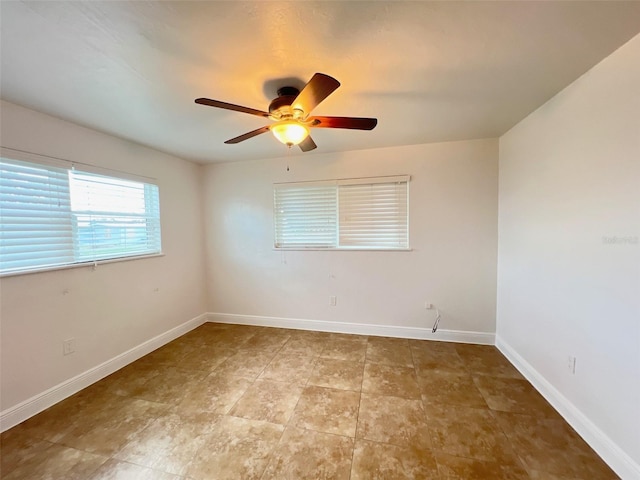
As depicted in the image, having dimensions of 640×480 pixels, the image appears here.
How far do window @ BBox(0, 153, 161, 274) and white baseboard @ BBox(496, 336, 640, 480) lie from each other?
13.4 ft

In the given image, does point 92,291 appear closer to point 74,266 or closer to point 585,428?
point 74,266

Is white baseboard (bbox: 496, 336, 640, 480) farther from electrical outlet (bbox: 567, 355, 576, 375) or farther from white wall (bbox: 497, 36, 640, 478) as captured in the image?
electrical outlet (bbox: 567, 355, 576, 375)

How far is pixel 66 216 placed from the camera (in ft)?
7.11

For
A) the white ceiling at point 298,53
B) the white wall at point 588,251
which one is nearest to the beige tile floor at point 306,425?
the white wall at point 588,251

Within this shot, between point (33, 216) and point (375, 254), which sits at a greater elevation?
point (33, 216)

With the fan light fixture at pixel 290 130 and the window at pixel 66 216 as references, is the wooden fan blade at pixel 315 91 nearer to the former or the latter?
the fan light fixture at pixel 290 130

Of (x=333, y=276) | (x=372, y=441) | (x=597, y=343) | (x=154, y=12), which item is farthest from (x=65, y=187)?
(x=597, y=343)

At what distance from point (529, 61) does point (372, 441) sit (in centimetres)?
255

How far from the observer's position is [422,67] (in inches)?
59.9

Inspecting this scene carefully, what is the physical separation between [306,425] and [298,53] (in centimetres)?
238

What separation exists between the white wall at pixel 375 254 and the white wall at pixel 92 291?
47 centimetres

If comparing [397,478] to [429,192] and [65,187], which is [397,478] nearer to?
[429,192]

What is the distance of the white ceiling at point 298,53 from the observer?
3.69 feet

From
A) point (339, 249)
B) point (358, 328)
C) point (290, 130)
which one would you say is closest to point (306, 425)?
point (358, 328)
